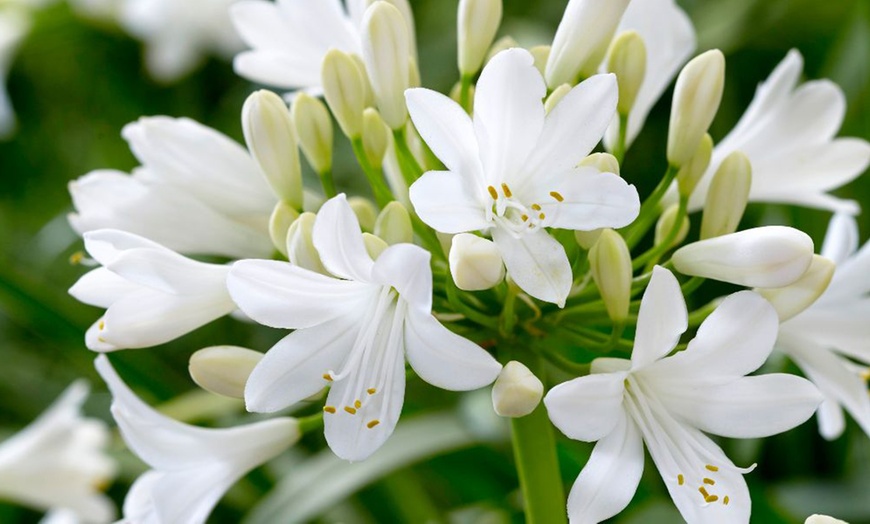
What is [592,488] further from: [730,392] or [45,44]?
[45,44]

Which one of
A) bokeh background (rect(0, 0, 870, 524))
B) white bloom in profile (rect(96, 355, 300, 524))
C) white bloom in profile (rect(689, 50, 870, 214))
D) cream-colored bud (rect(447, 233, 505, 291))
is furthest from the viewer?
bokeh background (rect(0, 0, 870, 524))

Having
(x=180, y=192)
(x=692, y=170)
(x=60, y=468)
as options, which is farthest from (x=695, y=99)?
(x=60, y=468)

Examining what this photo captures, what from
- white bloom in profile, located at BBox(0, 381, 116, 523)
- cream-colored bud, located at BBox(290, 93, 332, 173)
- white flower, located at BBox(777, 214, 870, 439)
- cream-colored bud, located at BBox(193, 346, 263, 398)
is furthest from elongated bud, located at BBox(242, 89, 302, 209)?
white bloom in profile, located at BBox(0, 381, 116, 523)

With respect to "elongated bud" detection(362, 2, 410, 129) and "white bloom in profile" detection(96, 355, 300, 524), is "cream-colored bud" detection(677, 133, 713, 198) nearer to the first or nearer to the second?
"elongated bud" detection(362, 2, 410, 129)

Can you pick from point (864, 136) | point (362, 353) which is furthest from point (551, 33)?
point (362, 353)

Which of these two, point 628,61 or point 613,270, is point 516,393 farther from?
point 628,61

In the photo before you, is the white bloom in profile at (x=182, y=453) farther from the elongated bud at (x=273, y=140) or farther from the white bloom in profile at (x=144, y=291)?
the elongated bud at (x=273, y=140)

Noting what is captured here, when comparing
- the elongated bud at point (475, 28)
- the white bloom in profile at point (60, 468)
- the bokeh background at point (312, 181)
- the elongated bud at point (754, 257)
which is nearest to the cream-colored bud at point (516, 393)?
the elongated bud at point (754, 257)
